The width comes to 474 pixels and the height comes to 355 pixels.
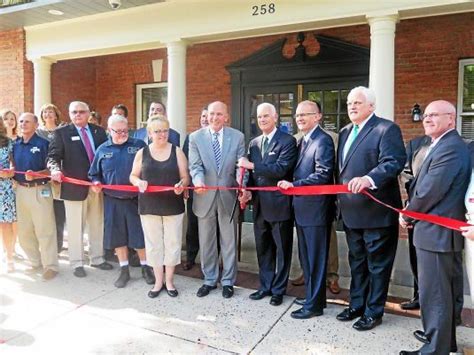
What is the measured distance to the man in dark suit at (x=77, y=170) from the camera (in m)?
4.54

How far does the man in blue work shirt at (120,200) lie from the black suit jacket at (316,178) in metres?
1.79

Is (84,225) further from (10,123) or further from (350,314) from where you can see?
(350,314)

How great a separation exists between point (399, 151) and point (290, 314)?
1.66 meters

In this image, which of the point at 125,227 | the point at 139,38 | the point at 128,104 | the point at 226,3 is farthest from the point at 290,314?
the point at 128,104

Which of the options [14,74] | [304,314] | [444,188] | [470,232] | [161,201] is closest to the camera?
[470,232]

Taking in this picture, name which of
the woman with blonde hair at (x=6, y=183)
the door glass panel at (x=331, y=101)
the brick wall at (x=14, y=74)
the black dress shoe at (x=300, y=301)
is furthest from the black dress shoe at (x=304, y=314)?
the brick wall at (x=14, y=74)

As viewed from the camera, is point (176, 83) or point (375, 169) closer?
point (375, 169)

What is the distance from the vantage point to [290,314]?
3.59 meters

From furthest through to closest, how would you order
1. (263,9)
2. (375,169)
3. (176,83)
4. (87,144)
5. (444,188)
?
(176,83)
(263,9)
(87,144)
(375,169)
(444,188)

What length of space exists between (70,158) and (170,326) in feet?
7.45

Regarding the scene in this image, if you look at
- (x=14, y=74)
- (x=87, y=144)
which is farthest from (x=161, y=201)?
(x=14, y=74)

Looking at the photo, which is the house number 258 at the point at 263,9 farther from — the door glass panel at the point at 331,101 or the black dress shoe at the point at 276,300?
the black dress shoe at the point at 276,300

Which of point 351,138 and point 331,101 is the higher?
point 331,101

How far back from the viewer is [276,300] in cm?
382
